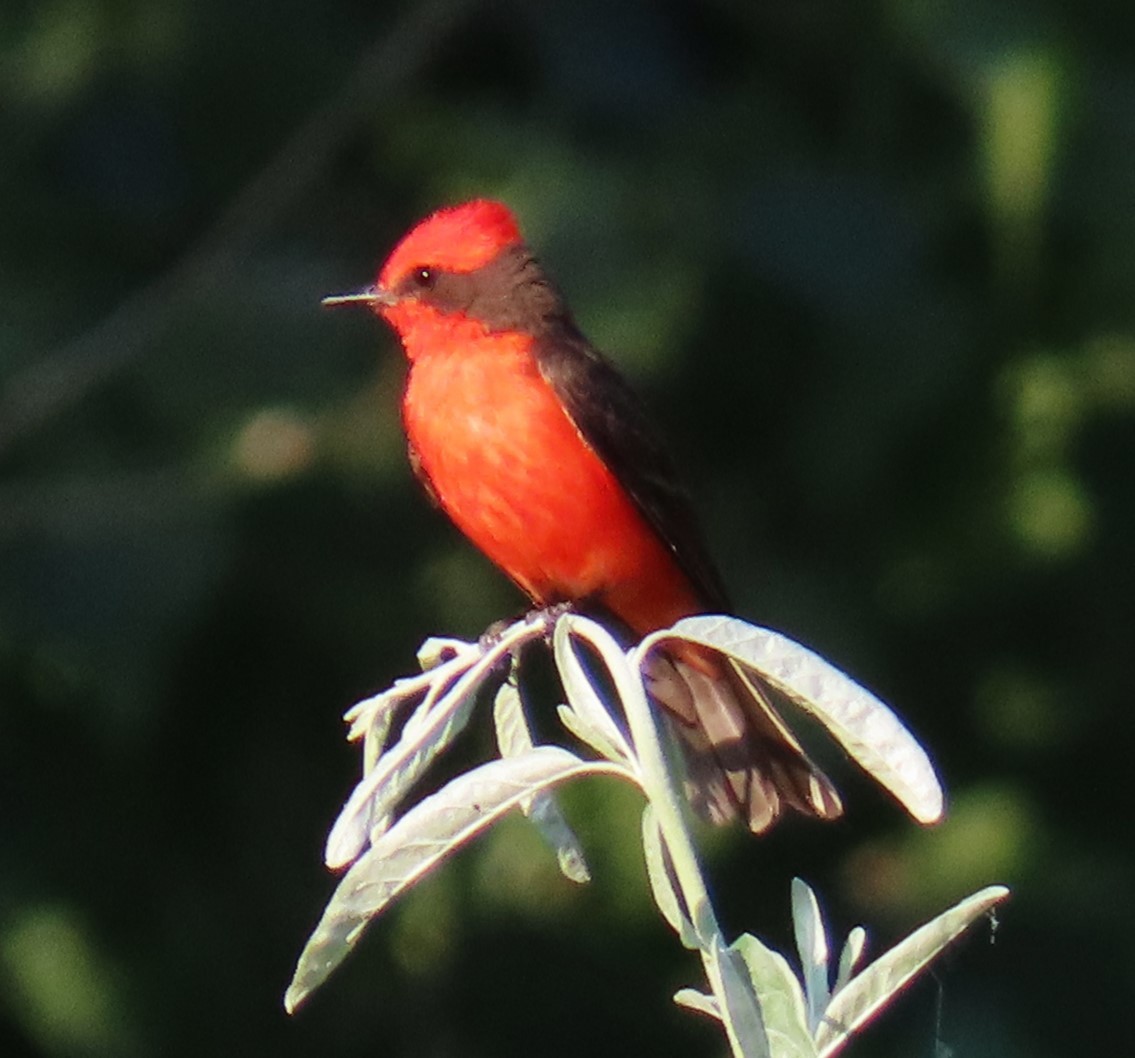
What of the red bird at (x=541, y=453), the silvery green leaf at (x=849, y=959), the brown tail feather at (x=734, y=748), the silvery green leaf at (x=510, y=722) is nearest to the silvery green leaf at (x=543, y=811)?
the silvery green leaf at (x=510, y=722)

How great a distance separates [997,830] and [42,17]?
2.98 metres

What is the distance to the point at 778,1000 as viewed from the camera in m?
1.97

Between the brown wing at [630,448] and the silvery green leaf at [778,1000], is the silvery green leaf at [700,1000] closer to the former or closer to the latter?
the silvery green leaf at [778,1000]

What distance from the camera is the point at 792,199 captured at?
20.1ft

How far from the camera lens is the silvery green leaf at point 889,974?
1.92 m

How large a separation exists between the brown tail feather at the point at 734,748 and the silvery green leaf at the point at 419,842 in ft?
4.98

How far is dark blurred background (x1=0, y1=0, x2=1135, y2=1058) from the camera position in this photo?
5.88 m

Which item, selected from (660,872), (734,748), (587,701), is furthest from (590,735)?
(734,748)

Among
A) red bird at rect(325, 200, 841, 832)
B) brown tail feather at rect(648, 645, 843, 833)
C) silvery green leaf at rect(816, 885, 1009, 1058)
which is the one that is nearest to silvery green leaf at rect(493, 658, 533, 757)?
silvery green leaf at rect(816, 885, 1009, 1058)

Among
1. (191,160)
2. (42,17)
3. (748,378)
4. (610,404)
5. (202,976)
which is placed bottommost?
(202,976)

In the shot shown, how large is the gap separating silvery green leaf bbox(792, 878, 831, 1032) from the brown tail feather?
4.93ft

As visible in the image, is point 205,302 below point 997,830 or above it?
above

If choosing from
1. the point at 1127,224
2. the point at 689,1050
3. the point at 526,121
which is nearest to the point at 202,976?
the point at 689,1050

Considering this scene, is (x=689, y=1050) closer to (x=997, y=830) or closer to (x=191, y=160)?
(x=997, y=830)
